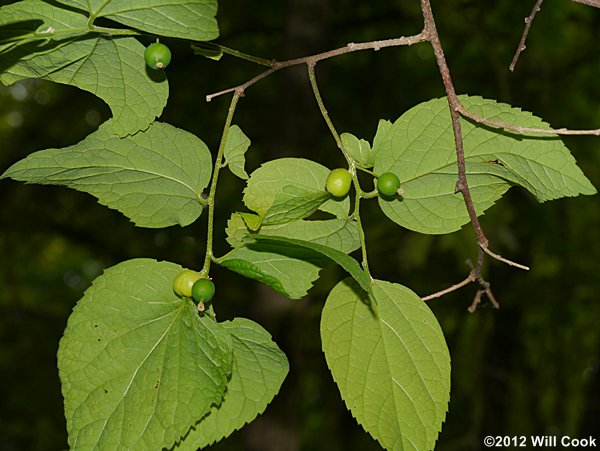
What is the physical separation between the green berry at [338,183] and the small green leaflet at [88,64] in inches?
9.8

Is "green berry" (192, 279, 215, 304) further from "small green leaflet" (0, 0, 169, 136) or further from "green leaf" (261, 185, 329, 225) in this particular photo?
"small green leaflet" (0, 0, 169, 136)

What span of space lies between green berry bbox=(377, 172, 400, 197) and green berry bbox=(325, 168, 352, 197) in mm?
46

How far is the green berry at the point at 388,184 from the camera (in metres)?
1.01

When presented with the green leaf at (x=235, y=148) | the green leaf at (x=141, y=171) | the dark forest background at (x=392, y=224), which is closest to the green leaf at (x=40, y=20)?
the green leaf at (x=141, y=171)

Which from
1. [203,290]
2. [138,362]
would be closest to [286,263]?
[203,290]

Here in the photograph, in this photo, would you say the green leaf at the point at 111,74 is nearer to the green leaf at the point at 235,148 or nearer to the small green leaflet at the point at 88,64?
the small green leaflet at the point at 88,64

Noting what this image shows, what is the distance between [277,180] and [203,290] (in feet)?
0.64

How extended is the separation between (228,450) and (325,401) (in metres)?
0.86

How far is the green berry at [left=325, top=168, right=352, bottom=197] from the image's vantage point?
3.26 ft

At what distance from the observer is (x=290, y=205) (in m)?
0.97

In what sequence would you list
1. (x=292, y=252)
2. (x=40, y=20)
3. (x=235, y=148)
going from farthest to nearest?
1. (x=235, y=148)
2. (x=292, y=252)
3. (x=40, y=20)

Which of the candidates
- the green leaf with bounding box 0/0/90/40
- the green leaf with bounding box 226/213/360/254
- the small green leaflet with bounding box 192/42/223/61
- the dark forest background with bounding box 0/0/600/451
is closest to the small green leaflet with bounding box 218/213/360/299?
the green leaf with bounding box 226/213/360/254

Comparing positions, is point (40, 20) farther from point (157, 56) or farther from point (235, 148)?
point (235, 148)


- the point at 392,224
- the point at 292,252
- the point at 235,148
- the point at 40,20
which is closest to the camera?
the point at 40,20
